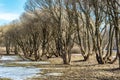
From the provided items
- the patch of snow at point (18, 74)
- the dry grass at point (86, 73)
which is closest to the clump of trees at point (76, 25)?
the dry grass at point (86, 73)

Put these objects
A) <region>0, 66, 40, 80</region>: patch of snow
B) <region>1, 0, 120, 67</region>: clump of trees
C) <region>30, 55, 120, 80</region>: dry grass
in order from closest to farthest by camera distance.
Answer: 1. <region>30, 55, 120, 80</region>: dry grass
2. <region>0, 66, 40, 80</region>: patch of snow
3. <region>1, 0, 120, 67</region>: clump of trees

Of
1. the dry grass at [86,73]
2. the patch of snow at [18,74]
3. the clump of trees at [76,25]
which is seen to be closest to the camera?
the dry grass at [86,73]

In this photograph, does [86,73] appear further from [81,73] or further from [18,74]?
[18,74]

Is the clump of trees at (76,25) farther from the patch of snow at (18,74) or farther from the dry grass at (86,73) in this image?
the patch of snow at (18,74)

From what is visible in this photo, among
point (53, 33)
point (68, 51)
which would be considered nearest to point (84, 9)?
point (68, 51)

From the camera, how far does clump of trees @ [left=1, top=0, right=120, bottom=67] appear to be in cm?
3810

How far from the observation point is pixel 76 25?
50.3 metres

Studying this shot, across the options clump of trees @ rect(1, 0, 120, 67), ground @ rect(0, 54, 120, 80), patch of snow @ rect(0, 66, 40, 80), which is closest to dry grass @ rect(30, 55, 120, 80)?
ground @ rect(0, 54, 120, 80)

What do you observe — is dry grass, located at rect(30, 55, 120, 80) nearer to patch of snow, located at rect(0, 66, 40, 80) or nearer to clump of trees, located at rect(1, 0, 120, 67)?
patch of snow, located at rect(0, 66, 40, 80)

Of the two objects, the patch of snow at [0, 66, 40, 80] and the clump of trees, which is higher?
the clump of trees

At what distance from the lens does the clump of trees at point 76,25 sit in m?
38.1

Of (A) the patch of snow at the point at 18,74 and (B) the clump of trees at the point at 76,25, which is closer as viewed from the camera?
(A) the patch of snow at the point at 18,74

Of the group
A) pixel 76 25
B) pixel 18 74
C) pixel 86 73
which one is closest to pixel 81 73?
pixel 86 73

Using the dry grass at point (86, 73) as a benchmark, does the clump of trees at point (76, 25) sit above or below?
above
